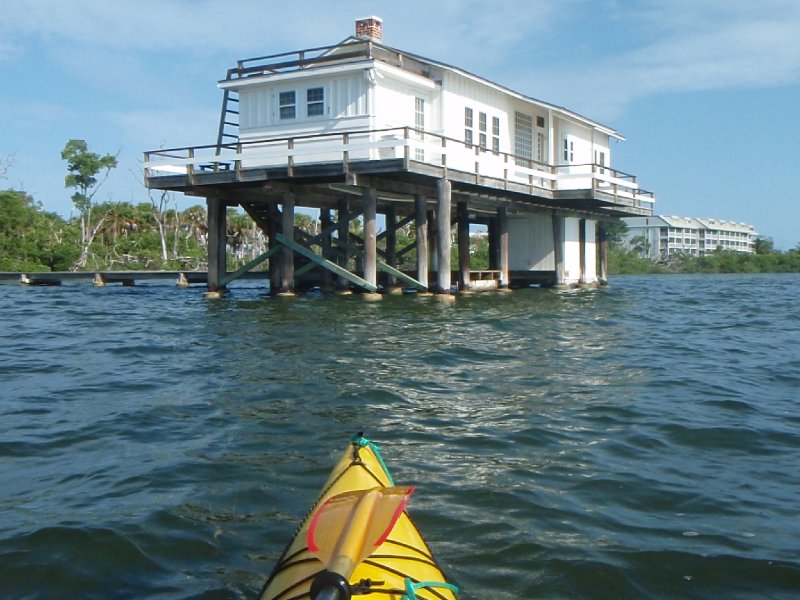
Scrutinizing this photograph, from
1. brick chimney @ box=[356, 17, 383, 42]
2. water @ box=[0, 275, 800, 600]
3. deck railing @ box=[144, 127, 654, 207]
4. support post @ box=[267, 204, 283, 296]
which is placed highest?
brick chimney @ box=[356, 17, 383, 42]

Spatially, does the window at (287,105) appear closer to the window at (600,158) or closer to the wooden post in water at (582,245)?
the wooden post in water at (582,245)

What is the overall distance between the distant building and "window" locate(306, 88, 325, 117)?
8228 cm

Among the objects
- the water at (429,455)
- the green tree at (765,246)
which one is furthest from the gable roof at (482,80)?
the green tree at (765,246)

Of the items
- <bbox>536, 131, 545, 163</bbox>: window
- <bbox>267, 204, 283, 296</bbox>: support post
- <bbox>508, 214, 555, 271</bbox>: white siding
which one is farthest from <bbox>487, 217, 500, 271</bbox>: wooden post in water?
<bbox>267, 204, 283, 296</bbox>: support post

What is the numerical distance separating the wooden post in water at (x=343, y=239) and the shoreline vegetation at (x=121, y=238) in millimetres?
9885

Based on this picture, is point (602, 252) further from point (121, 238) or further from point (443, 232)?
point (121, 238)

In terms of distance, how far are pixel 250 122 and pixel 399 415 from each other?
16.3 metres

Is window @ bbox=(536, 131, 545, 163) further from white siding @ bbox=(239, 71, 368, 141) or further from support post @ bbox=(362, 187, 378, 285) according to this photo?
support post @ bbox=(362, 187, 378, 285)

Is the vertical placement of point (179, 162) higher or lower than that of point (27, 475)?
higher

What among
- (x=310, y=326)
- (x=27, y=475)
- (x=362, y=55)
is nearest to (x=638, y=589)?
(x=27, y=475)

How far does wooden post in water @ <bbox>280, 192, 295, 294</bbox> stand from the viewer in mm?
21922

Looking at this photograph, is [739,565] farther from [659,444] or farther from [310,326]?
[310,326]

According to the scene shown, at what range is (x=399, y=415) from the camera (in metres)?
8.23

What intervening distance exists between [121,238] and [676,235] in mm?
78692
